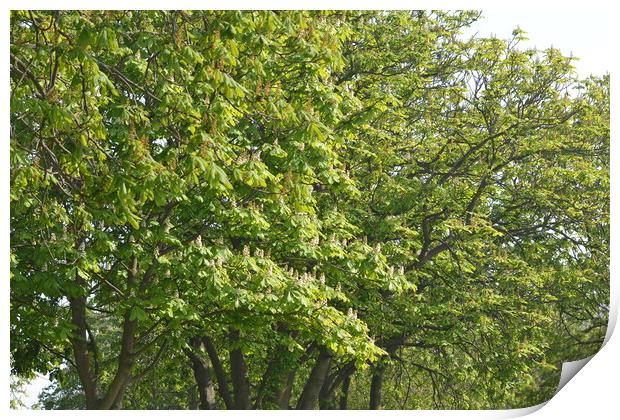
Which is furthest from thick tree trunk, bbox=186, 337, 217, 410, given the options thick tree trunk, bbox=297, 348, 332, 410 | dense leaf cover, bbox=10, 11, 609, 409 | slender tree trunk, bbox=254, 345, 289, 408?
thick tree trunk, bbox=297, 348, 332, 410

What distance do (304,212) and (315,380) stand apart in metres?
4.15

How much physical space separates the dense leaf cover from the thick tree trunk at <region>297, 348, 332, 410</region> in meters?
0.03

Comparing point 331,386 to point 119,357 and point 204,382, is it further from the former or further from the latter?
point 119,357

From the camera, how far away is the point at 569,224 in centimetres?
1243

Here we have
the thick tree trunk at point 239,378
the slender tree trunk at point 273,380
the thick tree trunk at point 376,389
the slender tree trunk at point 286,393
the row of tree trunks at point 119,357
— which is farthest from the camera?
the thick tree trunk at point 376,389

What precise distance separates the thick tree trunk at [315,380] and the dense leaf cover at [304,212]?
0.03 meters

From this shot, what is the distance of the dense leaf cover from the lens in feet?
24.7

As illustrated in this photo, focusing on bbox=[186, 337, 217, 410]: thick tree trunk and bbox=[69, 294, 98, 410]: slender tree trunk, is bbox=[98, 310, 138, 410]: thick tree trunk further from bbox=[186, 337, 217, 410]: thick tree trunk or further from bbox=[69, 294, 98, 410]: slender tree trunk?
bbox=[186, 337, 217, 410]: thick tree trunk

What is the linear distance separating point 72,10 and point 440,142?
6416mm

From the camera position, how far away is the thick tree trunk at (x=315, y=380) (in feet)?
41.8

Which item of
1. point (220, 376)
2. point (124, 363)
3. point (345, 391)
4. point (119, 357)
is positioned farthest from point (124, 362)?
point (345, 391)

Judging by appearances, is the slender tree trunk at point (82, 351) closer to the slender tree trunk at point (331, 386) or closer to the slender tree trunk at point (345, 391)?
the slender tree trunk at point (331, 386)

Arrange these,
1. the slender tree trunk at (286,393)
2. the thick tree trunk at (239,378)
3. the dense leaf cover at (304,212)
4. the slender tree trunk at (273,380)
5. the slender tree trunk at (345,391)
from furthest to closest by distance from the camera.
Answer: the slender tree trunk at (345,391) → the slender tree trunk at (286,393) → the thick tree trunk at (239,378) → the slender tree trunk at (273,380) → the dense leaf cover at (304,212)

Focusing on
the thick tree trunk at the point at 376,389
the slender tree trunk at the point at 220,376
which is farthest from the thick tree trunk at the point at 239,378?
the thick tree trunk at the point at 376,389
